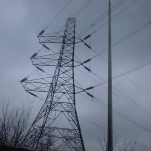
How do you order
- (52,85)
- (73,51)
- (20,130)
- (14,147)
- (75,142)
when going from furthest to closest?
(73,51), (52,85), (75,142), (20,130), (14,147)

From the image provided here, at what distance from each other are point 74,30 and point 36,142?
1340 centimetres

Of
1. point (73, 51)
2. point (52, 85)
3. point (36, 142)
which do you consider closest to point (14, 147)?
point (36, 142)

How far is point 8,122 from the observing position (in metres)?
16.4

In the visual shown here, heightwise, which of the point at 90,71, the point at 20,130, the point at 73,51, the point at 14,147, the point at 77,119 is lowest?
the point at 14,147

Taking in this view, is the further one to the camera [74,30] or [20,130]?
[74,30]

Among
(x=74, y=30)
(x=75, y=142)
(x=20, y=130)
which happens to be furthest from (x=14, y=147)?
(x=74, y=30)

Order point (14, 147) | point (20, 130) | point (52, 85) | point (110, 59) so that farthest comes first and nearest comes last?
point (52, 85) < point (20, 130) < point (14, 147) < point (110, 59)

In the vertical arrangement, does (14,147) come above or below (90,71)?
below

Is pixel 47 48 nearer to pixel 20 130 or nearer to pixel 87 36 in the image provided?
pixel 87 36

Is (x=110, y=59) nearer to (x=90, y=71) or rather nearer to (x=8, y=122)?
(x=90, y=71)

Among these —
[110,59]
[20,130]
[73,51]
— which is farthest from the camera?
[73,51]

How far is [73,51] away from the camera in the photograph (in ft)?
68.9

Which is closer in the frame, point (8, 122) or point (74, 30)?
point (8, 122)

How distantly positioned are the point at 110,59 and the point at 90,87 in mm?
6717
